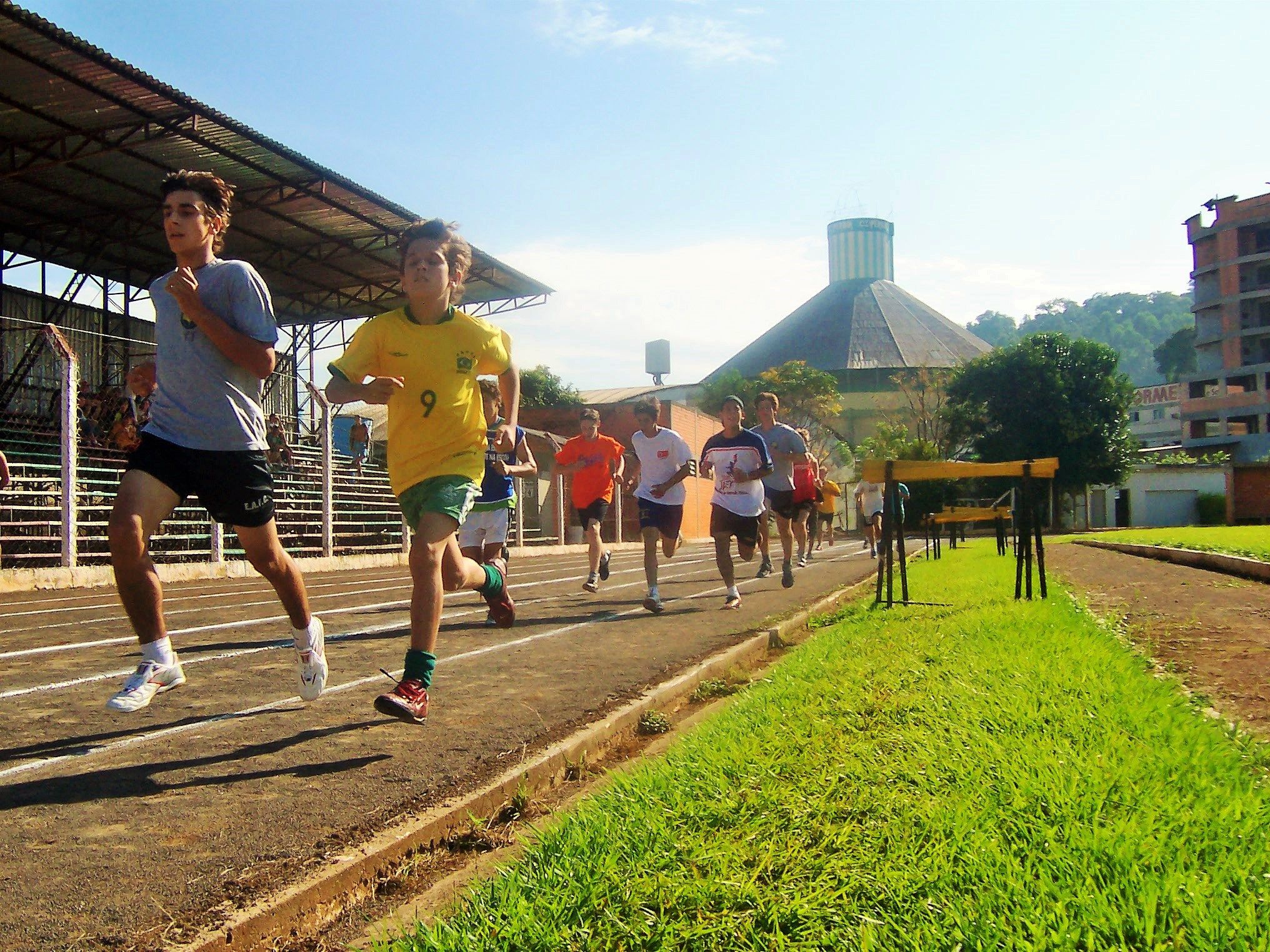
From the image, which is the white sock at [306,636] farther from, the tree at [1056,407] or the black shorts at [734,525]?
the tree at [1056,407]

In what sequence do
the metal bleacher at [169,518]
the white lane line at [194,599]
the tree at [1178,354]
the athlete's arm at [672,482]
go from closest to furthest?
1. the white lane line at [194,599]
2. the athlete's arm at [672,482]
3. the metal bleacher at [169,518]
4. the tree at [1178,354]

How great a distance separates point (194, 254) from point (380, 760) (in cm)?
207

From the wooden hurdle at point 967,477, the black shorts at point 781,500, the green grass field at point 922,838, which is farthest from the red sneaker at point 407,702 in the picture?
the black shorts at point 781,500

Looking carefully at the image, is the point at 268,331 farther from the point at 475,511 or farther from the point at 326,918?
the point at 475,511

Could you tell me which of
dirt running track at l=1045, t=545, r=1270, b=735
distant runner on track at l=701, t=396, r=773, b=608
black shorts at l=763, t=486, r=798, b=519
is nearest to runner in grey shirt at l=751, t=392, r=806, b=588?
black shorts at l=763, t=486, r=798, b=519

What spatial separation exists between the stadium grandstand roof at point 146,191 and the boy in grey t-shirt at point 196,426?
48.8 feet

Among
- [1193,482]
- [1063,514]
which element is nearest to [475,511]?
[1063,514]

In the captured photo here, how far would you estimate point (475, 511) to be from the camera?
8.23 metres

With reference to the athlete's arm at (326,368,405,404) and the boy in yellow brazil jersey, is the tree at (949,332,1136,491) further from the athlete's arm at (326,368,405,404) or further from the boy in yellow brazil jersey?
the athlete's arm at (326,368,405,404)

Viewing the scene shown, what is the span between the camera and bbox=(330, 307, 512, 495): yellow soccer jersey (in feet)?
14.6

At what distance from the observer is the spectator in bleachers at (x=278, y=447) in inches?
829

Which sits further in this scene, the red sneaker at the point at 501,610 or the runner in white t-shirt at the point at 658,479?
the runner in white t-shirt at the point at 658,479

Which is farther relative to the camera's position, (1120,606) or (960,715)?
(1120,606)

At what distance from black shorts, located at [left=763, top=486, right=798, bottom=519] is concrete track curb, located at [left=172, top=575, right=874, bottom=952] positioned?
7.88 metres
